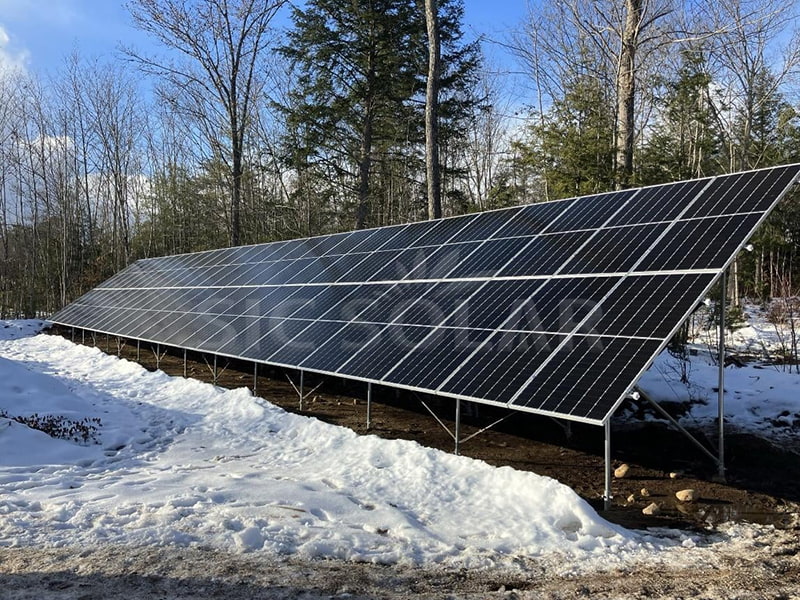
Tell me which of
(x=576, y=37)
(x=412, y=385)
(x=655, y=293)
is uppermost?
(x=576, y=37)

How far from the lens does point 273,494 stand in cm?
675

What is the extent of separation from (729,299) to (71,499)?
27067 millimetres

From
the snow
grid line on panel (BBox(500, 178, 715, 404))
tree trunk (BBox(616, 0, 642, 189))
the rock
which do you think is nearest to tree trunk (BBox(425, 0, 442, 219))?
tree trunk (BBox(616, 0, 642, 189))

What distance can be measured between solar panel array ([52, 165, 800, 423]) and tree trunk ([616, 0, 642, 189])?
16.3 feet

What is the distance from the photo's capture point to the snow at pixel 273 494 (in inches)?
219

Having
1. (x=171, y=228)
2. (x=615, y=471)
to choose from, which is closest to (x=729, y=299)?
(x=615, y=471)

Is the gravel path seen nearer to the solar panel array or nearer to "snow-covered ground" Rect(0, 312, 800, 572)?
"snow-covered ground" Rect(0, 312, 800, 572)

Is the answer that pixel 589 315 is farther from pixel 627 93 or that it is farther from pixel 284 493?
pixel 627 93

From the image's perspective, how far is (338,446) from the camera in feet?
29.7

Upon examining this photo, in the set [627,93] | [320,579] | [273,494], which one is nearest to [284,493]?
[273,494]

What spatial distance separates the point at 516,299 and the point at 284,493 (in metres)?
4.36

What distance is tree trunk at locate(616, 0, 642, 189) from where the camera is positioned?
1529 cm

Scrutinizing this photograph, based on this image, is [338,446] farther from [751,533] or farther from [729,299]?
[729,299]

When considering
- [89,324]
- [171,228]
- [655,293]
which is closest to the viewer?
[655,293]
